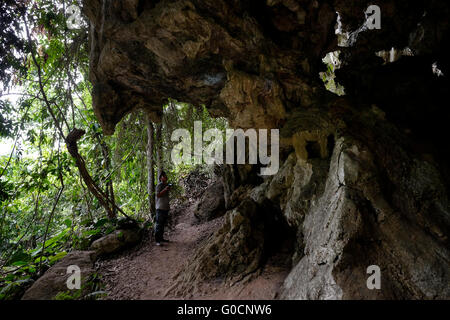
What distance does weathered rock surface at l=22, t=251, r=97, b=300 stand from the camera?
404 centimetres

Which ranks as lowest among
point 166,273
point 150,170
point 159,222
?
point 166,273

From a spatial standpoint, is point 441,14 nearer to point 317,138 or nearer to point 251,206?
point 317,138

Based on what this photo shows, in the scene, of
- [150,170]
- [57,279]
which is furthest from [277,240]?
[150,170]

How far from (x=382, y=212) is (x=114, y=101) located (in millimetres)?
6147

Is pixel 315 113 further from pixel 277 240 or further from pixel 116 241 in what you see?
pixel 116 241

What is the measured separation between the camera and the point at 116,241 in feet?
19.6

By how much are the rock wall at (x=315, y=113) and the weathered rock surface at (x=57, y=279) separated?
2.09m

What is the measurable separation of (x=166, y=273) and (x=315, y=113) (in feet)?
14.0

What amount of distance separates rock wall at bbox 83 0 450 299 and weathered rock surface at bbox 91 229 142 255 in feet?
8.22

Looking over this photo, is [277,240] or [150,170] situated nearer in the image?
[277,240]

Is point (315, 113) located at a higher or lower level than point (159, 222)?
higher

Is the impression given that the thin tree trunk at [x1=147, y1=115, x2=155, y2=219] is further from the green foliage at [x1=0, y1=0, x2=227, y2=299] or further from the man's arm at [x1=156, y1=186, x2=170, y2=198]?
the man's arm at [x1=156, y1=186, x2=170, y2=198]

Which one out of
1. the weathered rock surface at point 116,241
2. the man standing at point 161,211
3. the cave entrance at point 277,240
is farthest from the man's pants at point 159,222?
the cave entrance at point 277,240
